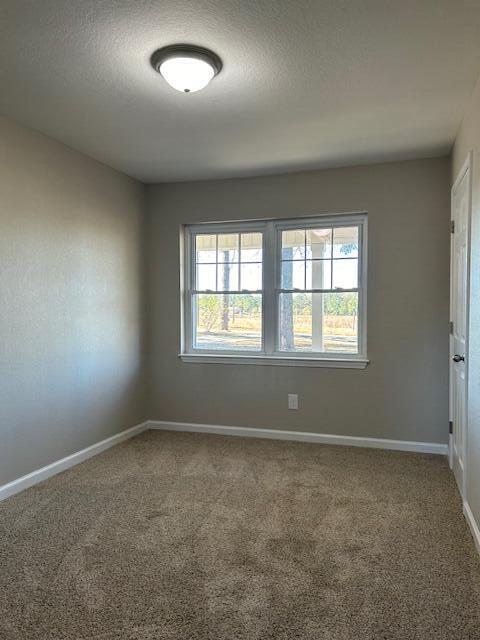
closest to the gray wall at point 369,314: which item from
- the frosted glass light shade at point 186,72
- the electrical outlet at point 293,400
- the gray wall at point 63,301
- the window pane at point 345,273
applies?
the electrical outlet at point 293,400

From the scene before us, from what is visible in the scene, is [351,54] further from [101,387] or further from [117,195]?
[101,387]

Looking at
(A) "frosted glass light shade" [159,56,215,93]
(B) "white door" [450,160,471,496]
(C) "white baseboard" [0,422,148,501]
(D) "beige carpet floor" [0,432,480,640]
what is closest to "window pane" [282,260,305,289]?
(B) "white door" [450,160,471,496]

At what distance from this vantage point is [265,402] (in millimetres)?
4312

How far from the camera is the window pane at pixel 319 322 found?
4133 millimetres

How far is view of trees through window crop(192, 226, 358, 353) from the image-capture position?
163 inches

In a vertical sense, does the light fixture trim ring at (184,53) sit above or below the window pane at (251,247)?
above

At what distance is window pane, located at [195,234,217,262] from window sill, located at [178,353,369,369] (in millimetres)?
975

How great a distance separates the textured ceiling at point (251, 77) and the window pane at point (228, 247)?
0.93m

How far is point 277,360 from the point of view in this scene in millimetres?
4270

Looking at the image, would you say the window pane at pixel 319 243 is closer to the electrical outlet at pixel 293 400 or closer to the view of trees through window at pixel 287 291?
the view of trees through window at pixel 287 291

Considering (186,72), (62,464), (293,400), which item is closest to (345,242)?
(293,400)

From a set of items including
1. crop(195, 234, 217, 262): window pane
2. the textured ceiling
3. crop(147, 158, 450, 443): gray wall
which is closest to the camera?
the textured ceiling

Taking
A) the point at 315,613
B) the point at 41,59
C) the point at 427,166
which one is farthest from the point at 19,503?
the point at 427,166

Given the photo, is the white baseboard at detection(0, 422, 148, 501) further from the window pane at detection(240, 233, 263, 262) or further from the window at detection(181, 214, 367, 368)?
the window pane at detection(240, 233, 263, 262)
